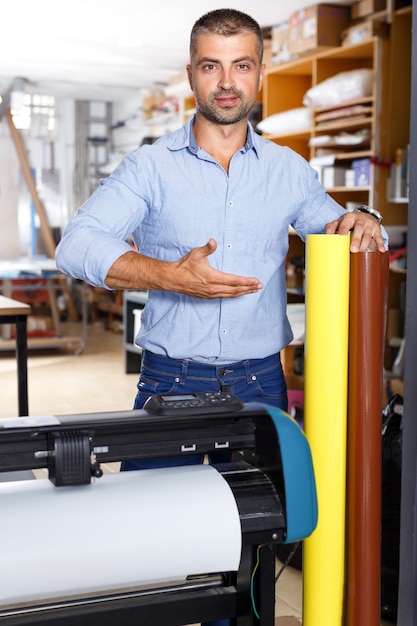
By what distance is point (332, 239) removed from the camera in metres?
1.57

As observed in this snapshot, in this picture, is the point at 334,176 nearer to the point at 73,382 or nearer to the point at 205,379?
the point at 73,382

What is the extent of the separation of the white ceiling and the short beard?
396cm

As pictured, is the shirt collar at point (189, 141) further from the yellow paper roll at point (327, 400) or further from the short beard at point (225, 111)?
the yellow paper roll at point (327, 400)

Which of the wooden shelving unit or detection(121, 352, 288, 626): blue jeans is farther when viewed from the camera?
the wooden shelving unit

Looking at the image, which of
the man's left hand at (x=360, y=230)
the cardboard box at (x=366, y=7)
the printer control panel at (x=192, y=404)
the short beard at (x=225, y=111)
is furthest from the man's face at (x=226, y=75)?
the cardboard box at (x=366, y=7)

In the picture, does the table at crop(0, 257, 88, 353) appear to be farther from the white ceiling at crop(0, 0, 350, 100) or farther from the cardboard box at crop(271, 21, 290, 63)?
the cardboard box at crop(271, 21, 290, 63)

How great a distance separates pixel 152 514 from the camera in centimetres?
126

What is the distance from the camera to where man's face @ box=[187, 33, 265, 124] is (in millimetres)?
1719

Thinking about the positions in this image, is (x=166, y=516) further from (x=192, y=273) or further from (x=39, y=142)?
(x=39, y=142)

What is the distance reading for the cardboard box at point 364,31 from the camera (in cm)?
484

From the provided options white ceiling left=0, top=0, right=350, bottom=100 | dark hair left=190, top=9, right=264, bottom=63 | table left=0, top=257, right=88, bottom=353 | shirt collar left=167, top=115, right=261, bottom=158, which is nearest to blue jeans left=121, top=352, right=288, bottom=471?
shirt collar left=167, top=115, right=261, bottom=158

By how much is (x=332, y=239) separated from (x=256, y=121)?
492 centimetres


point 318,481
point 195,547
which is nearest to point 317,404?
point 318,481

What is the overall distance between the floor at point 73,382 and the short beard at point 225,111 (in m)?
2.46
